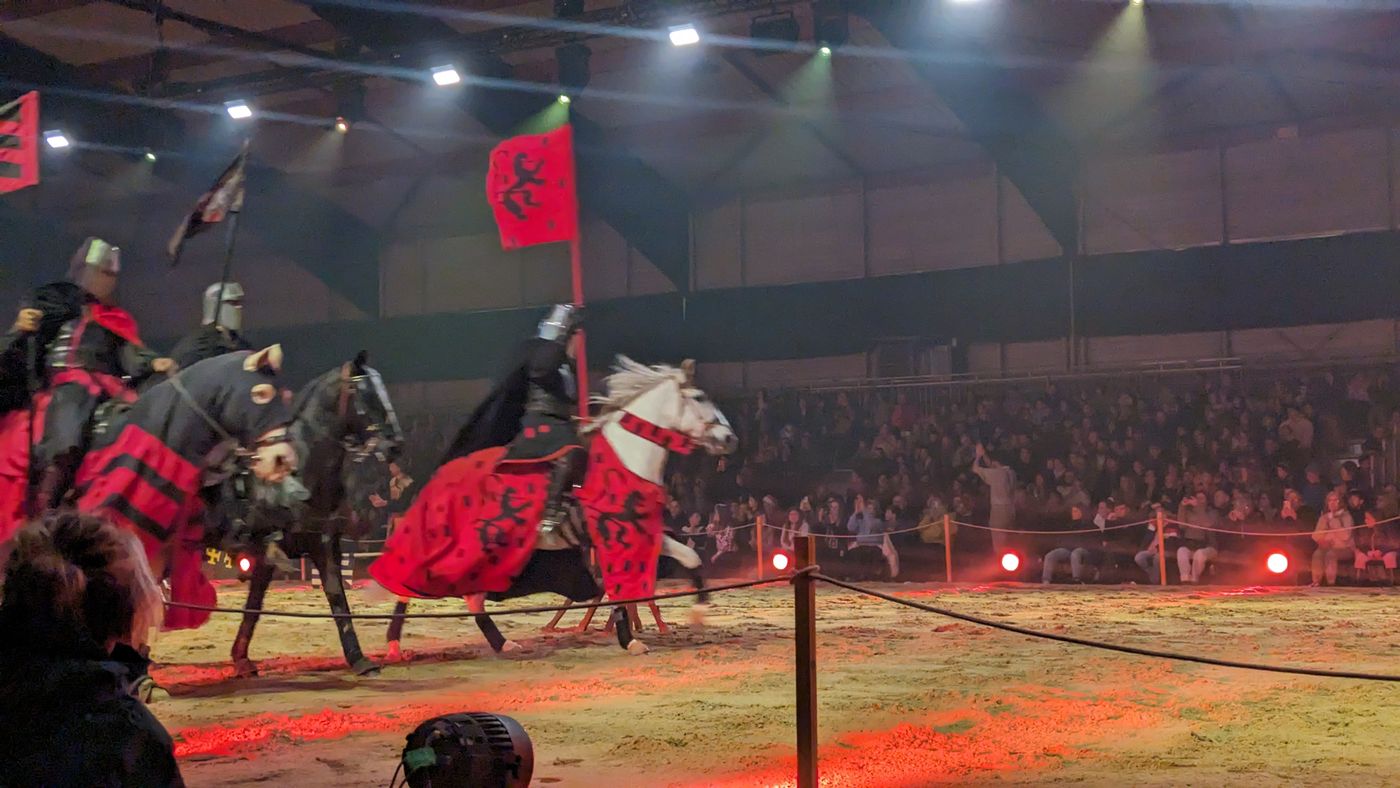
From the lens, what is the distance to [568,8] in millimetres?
12961

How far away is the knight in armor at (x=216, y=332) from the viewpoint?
7.28 metres

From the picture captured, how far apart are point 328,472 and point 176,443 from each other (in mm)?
1149

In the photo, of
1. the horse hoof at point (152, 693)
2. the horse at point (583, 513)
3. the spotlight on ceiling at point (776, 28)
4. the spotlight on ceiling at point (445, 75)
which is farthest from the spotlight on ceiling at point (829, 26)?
the horse hoof at point (152, 693)

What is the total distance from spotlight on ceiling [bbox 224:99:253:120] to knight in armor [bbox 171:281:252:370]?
26.4 ft

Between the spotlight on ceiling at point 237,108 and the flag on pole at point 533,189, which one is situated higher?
the spotlight on ceiling at point 237,108

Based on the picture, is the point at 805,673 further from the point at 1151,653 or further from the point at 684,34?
the point at 684,34

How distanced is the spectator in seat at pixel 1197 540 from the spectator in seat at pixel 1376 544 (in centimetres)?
140

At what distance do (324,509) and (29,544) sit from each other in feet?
18.7

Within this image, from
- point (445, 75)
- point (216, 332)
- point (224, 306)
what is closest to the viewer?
point (216, 332)

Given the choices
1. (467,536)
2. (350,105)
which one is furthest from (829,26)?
(467,536)

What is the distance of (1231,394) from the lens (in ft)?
46.7

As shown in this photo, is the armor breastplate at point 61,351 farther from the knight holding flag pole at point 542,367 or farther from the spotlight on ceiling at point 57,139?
the spotlight on ceiling at point 57,139

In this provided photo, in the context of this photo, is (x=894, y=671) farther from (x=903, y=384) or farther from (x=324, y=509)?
(x=903, y=384)

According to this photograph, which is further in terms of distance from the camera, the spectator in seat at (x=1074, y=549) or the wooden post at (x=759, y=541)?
the wooden post at (x=759, y=541)
